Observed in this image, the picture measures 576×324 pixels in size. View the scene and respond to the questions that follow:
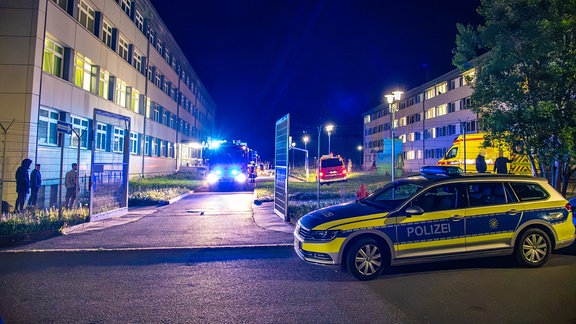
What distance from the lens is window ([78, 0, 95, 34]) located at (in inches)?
765

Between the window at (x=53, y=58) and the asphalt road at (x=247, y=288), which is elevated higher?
the window at (x=53, y=58)

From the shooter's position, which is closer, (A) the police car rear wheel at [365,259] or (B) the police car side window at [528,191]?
(A) the police car rear wheel at [365,259]

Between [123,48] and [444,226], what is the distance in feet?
87.3

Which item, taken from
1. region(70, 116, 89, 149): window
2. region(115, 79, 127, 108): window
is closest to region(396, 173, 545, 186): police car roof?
region(70, 116, 89, 149): window

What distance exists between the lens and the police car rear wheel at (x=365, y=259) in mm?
5992

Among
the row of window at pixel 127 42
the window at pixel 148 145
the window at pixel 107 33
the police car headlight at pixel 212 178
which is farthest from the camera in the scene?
the window at pixel 148 145

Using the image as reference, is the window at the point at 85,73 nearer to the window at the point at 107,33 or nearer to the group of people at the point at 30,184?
the window at the point at 107,33

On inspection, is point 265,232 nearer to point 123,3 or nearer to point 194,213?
point 194,213

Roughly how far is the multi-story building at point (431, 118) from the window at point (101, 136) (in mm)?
27410

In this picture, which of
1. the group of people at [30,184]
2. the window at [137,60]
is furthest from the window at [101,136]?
the group of people at [30,184]

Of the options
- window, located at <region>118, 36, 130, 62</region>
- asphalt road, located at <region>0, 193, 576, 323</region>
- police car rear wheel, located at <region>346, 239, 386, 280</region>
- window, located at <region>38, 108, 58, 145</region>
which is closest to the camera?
asphalt road, located at <region>0, 193, 576, 323</region>

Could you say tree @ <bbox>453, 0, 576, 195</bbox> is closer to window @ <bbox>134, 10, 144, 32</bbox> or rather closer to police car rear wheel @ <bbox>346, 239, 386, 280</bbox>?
police car rear wheel @ <bbox>346, 239, 386, 280</bbox>

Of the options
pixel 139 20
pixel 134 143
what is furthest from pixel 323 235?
pixel 139 20

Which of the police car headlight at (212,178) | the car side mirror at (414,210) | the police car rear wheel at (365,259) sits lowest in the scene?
the police car rear wheel at (365,259)
